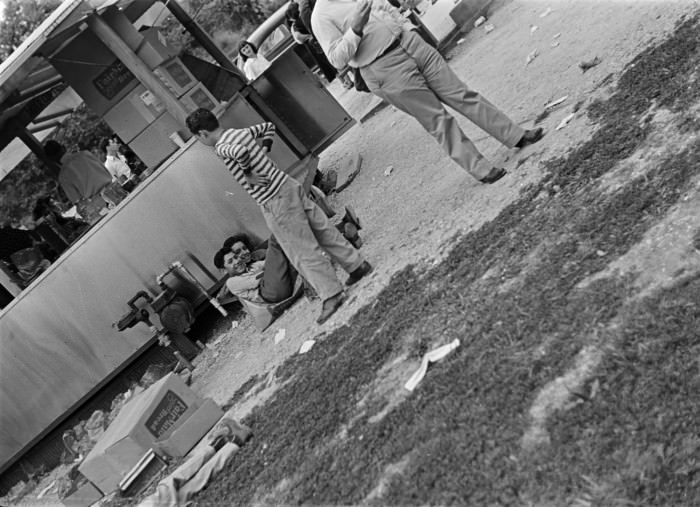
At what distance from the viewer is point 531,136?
5.94 metres

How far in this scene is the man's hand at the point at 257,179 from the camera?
5680 millimetres

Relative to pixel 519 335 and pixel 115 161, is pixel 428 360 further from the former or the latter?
pixel 115 161

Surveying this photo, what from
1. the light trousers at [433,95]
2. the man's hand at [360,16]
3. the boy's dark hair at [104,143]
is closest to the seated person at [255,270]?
the light trousers at [433,95]

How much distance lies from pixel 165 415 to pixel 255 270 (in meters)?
1.92

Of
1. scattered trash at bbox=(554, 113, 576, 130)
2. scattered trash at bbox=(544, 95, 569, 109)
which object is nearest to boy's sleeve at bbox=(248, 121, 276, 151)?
scattered trash at bbox=(554, 113, 576, 130)

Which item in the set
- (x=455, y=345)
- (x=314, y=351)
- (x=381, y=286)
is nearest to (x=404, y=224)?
(x=381, y=286)

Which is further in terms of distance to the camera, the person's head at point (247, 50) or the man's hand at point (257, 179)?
the person's head at point (247, 50)

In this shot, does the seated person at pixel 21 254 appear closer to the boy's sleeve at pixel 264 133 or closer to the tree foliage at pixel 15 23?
the boy's sleeve at pixel 264 133

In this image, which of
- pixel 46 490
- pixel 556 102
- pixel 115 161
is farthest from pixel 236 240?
pixel 115 161

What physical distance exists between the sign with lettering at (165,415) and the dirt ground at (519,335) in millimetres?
415

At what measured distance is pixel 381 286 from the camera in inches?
216

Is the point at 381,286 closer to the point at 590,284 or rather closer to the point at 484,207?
the point at 484,207

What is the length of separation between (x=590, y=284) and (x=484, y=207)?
1941 mm

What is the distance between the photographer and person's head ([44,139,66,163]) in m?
10.2
